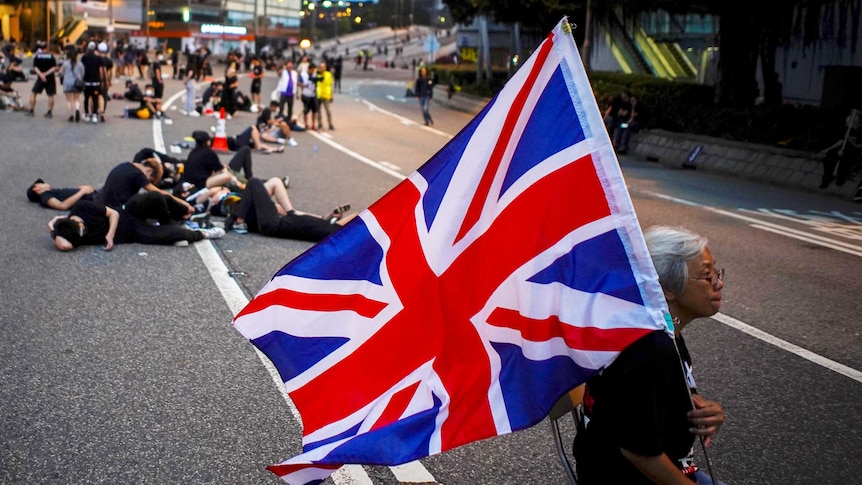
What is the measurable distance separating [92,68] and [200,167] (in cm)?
1255

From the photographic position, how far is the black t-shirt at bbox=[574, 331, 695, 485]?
2.76 meters

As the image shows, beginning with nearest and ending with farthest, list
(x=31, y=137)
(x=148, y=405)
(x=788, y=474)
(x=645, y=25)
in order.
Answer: (x=788, y=474), (x=148, y=405), (x=31, y=137), (x=645, y=25)

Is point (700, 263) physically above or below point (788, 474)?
above

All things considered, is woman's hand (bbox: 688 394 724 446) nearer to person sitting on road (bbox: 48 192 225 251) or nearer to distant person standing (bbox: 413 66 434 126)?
person sitting on road (bbox: 48 192 225 251)

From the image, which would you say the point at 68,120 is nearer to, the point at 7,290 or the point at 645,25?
the point at 7,290

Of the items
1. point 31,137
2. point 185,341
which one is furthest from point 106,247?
point 31,137

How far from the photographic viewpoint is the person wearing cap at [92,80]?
2412 cm

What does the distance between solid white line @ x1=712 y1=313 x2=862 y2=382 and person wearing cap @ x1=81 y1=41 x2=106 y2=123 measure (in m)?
19.5

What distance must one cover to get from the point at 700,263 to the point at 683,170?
799 inches

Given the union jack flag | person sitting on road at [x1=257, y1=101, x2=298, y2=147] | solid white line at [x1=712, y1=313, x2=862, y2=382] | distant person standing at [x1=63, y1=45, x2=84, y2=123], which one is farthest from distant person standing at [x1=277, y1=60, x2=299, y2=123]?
the union jack flag

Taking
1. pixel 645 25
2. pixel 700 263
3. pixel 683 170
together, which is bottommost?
pixel 683 170

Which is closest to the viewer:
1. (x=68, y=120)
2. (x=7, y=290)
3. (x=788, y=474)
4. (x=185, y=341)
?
(x=788, y=474)

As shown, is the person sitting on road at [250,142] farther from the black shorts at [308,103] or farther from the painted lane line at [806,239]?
the painted lane line at [806,239]

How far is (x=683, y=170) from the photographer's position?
22.7 metres
